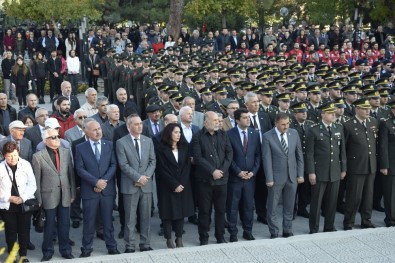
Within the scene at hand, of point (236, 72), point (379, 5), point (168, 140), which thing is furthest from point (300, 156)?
→ point (379, 5)

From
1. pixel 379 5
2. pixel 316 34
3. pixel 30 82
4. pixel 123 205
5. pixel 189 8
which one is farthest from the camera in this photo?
pixel 189 8

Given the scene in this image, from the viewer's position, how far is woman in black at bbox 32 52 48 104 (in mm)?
20688

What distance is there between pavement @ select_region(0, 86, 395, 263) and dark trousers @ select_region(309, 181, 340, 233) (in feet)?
0.81

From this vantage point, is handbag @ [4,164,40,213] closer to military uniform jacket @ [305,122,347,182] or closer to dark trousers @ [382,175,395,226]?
military uniform jacket @ [305,122,347,182]

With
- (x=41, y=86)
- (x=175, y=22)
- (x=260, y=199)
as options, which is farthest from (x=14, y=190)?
(x=175, y=22)

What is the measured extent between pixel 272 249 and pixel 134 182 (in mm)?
1915

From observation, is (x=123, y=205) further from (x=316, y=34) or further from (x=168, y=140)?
(x=316, y=34)

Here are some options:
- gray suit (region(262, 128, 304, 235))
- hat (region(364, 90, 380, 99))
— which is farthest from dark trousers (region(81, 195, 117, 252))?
hat (region(364, 90, 380, 99))

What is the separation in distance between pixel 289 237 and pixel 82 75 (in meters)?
17.5

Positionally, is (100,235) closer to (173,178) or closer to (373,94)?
(173,178)

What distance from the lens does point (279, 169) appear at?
9578 millimetres

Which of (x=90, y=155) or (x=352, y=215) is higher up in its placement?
(x=90, y=155)

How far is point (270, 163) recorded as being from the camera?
9.58 m

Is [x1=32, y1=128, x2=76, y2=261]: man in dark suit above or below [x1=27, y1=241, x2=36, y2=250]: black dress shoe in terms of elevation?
above
